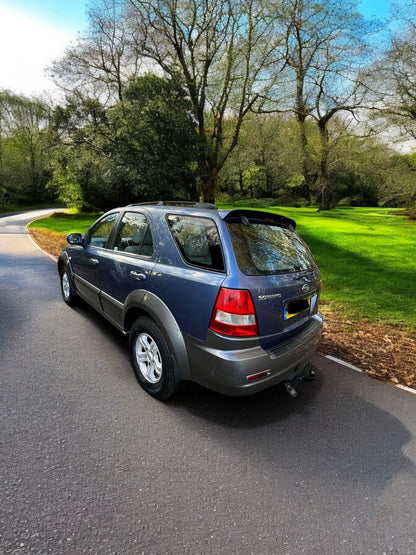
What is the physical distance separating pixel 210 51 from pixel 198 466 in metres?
20.6

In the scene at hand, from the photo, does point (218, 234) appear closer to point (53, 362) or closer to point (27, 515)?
point (27, 515)

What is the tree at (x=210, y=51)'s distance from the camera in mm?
16188

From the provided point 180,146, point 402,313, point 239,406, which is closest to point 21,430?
point 239,406

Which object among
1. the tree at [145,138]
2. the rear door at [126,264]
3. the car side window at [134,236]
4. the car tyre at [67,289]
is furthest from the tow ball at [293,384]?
the tree at [145,138]

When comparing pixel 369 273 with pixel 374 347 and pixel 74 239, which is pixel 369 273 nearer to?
pixel 374 347

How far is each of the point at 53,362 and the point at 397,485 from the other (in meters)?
3.43

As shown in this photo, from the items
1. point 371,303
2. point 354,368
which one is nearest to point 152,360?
point 354,368

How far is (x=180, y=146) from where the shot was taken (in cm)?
1692

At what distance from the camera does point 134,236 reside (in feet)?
11.0

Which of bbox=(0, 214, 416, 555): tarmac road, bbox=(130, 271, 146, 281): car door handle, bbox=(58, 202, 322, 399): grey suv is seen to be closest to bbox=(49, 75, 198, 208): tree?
bbox=(58, 202, 322, 399): grey suv

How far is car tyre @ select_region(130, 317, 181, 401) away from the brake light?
2.07ft

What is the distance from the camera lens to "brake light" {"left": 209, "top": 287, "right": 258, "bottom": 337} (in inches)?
90.6

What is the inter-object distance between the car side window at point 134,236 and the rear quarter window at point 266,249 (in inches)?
37.8

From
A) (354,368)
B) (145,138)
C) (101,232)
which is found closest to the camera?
(354,368)
